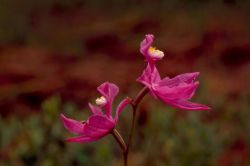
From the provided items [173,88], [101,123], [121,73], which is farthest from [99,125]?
[121,73]

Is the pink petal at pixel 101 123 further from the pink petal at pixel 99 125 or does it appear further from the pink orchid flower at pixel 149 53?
the pink orchid flower at pixel 149 53

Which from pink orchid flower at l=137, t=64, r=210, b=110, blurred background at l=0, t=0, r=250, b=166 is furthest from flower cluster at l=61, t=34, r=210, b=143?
blurred background at l=0, t=0, r=250, b=166

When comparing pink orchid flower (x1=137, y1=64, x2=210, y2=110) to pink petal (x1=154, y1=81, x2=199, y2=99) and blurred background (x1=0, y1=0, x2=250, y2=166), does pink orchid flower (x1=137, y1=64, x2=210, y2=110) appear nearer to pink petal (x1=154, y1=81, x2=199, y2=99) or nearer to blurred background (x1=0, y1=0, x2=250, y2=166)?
pink petal (x1=154, y1=81, x2=199, y2=99)

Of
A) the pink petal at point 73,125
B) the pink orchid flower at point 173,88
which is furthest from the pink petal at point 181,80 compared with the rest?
the pink petal at point 73,125

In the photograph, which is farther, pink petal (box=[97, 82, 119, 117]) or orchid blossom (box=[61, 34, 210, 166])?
pink petal (box=[97, 82, 119, 117])

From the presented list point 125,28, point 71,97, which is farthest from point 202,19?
point 71,97

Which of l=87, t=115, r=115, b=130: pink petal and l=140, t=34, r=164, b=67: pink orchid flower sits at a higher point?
l=140, t=34, r=164, b=67: pink orchid flower
